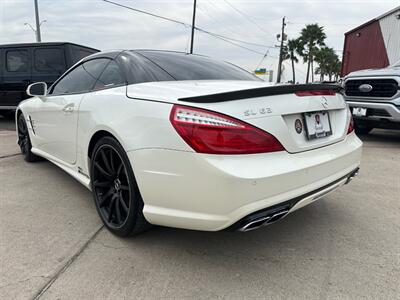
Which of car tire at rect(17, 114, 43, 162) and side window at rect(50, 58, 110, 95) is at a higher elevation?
side window at rect(50, 58, 110, 95)

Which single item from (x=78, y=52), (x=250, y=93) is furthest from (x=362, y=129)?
(x=78, y=52)

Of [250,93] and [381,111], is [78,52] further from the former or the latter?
[250,93]

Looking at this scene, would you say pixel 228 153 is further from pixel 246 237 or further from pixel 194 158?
pixel 246 237

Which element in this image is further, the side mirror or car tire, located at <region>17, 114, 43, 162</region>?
car tire, located at <region>17, 114, 43, 162</region>

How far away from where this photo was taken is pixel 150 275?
203cm

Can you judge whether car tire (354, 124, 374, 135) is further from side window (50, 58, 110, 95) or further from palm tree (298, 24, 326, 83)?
palm tree (298, 24, 326, 83)

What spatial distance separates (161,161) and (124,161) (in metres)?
0.38

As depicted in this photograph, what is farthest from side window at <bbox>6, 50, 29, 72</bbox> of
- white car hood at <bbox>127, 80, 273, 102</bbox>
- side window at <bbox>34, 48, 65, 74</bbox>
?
white car hood at <bbox>127, 80, 273, 102</bbox>

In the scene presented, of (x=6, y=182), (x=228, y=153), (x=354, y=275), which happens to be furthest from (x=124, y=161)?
(x=6, y=182)

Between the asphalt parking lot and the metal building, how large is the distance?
10.9 meters

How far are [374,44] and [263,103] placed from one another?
45.2ft

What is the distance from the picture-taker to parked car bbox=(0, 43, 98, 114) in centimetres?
721

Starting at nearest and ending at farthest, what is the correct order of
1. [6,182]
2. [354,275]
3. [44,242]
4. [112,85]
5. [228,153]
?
[228,153]
[354,275]
[44,242]
[112,85]
[6,182]

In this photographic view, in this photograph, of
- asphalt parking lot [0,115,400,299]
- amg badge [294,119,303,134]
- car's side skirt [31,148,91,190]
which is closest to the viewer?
asphalt parking lot [0,115,400,299]
